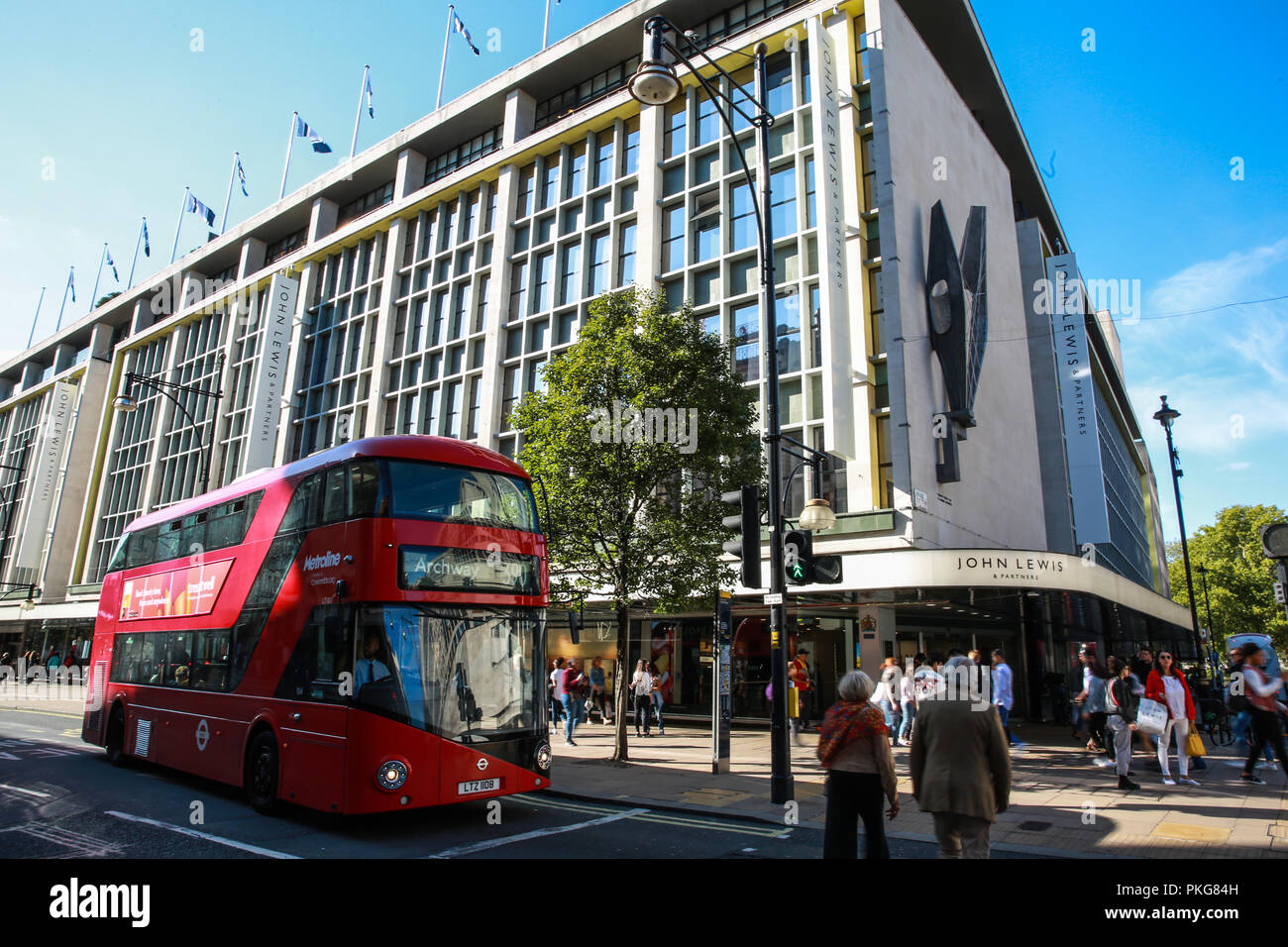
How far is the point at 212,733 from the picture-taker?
10.5 m

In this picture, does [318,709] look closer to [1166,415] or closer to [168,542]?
[168,542]

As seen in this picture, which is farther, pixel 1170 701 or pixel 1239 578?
pixel 1239 578

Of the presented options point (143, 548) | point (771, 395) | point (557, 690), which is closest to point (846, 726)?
point (771, 395)

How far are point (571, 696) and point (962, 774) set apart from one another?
14.3 meters

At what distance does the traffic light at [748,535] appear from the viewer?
33.6 feet

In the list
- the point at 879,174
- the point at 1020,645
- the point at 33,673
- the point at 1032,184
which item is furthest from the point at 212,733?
the point at 1032,184

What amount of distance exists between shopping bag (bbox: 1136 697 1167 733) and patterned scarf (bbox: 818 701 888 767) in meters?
7.99

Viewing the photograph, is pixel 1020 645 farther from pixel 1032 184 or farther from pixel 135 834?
pixel 135 834

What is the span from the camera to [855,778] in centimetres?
548

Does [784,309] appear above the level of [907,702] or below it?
above

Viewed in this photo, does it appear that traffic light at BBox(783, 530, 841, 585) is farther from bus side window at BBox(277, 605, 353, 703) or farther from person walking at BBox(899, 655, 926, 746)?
person walking at BBox(899, 655, 926, 746)

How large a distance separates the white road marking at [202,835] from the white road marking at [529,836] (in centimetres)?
154

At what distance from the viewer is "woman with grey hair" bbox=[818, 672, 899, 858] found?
544cm

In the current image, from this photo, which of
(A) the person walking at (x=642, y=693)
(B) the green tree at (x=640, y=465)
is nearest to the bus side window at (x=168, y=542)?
(B) the green tree at (x=640, y=465)
